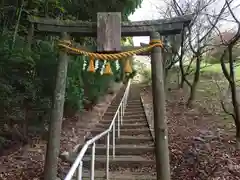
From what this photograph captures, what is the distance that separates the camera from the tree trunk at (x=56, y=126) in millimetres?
4348

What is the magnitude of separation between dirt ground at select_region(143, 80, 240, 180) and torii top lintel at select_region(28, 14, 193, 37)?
93.3 inches

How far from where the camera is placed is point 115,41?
4750 millimetres

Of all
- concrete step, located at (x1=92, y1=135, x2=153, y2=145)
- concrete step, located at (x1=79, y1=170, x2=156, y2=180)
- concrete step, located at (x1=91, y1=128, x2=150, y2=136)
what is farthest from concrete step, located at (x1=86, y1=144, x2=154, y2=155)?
concrete step, located at (x1=91, y1=128, x2=150, y2=136)

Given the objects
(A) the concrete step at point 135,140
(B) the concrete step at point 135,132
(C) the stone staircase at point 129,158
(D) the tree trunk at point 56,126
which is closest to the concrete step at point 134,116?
(C) the stone staircase at point 129,158

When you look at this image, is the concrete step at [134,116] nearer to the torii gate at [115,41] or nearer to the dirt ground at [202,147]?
the dirt ground at [202,147]

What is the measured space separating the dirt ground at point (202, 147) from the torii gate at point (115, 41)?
85cm

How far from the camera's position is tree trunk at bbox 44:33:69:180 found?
14.3ft

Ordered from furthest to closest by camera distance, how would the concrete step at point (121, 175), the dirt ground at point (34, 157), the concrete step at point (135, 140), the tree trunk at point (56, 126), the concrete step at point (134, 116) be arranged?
the concrete step at point (134, 116) → the concrete step at point (135, 140) → the concrete step at point (121, 175) → the dirt ground at point (34, 157) → the tree trunk at point (56, 126)

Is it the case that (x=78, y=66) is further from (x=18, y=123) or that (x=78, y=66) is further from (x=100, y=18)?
(x=100, y=18)

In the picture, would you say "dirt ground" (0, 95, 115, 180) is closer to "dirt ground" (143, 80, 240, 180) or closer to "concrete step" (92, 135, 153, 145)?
"concrete step" (92, 135, 153, 145)

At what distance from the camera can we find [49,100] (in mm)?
6102

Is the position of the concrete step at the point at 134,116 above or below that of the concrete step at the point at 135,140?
above

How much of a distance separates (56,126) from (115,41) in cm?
167

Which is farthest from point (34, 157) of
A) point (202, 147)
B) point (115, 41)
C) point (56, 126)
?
point (202, 147)
